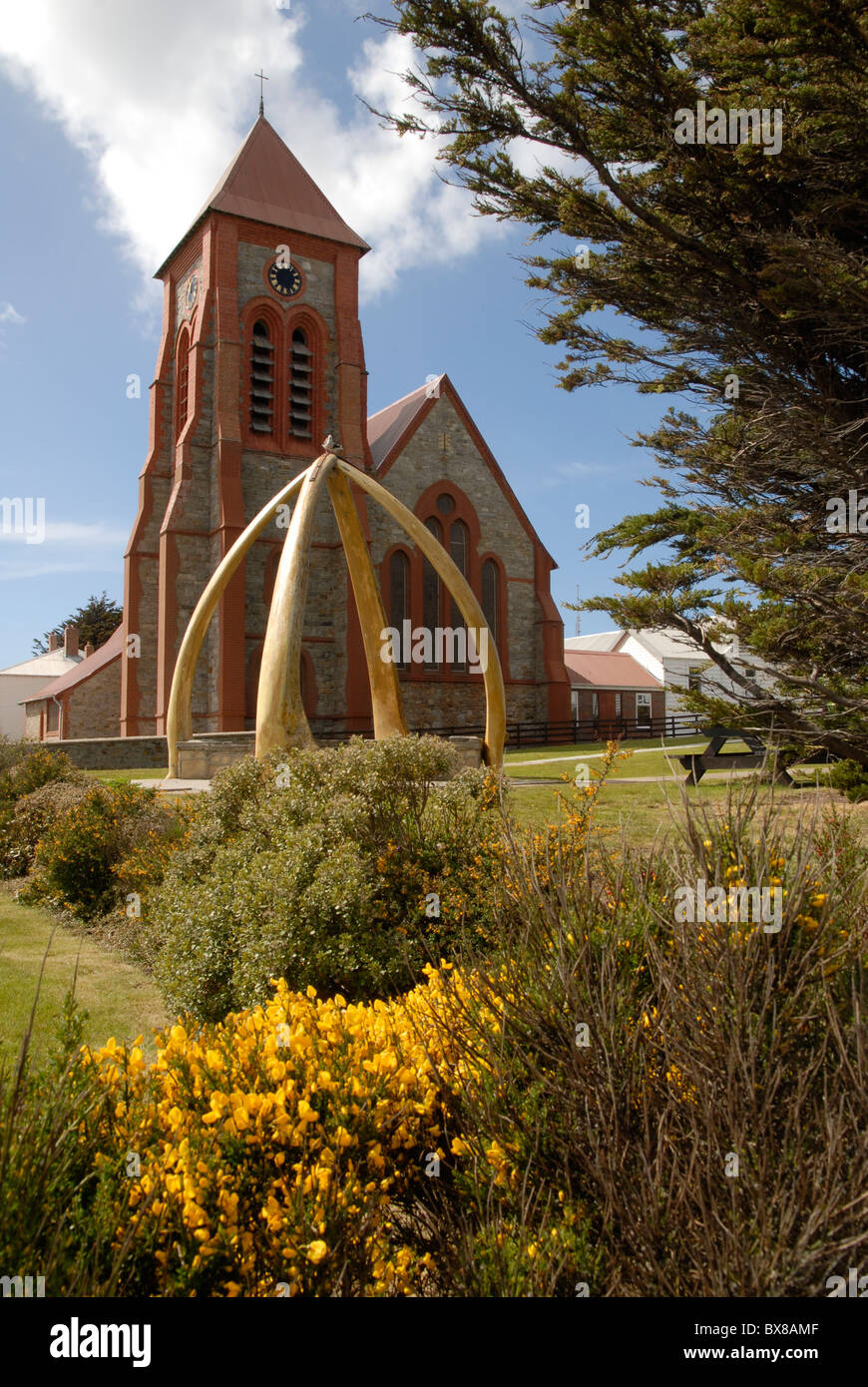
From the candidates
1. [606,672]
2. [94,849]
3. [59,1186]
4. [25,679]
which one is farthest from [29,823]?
[25,679]

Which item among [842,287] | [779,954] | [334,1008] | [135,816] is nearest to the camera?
[779,954]

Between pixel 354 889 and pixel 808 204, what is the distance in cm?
752

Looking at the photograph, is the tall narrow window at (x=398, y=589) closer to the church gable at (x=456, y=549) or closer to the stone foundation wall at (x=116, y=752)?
the church gable at (x=456, y=549)

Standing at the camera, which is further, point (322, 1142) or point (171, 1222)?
point (322, 1142)

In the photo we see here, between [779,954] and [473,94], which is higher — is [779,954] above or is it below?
below

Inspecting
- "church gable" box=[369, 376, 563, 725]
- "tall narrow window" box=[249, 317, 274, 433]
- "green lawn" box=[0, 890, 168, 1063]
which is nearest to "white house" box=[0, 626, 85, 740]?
"church gable" box=[369, 376, 563, 725]

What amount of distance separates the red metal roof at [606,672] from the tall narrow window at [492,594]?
9734mm

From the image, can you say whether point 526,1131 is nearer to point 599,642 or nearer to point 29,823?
point 29,823

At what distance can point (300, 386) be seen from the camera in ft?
108

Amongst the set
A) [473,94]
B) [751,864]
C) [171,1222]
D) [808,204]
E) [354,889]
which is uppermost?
[473,94]

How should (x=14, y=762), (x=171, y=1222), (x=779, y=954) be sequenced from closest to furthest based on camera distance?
(x=171, y=1222) → (x=779, y=954) → (x=14, y=762)
